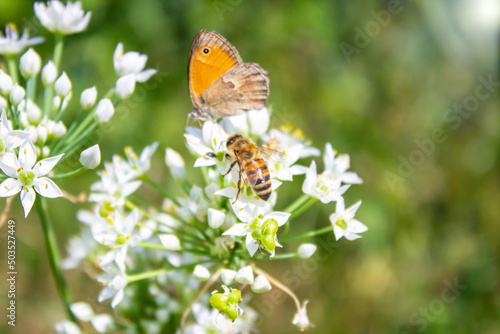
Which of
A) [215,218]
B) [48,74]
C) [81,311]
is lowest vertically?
[81,311]

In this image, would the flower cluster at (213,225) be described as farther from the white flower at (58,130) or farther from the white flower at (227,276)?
the white flower at (58,130)

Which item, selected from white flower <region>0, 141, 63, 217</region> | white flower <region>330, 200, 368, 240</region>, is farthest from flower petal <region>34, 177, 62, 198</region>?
white flower <region>330, 200, 368, 240</region>

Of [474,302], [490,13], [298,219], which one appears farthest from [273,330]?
[490,13]
